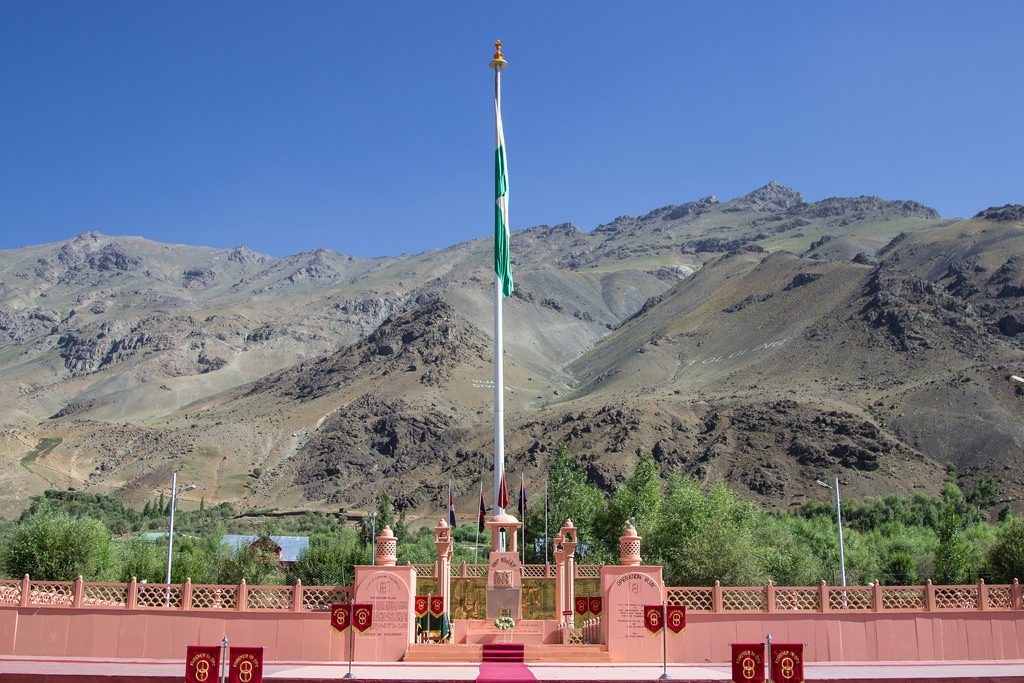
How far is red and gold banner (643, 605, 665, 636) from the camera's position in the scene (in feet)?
74.7

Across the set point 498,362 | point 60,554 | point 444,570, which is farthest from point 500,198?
point 60,554

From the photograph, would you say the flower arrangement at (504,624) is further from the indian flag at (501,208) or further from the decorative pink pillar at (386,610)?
the indian flag at (501,208)

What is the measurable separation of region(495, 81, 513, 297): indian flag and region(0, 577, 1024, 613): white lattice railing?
1091 centimetres

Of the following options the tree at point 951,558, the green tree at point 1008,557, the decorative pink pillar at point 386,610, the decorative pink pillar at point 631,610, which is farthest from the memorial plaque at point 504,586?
the tree at point 951,558

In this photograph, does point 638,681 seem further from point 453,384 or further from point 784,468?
point 453,384

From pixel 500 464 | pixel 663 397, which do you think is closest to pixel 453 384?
pixel 663 397

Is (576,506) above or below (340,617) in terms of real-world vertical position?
above

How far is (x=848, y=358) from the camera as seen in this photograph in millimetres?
116375

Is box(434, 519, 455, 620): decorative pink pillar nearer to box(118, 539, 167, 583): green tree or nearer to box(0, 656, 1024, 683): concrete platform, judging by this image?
box(0, 656, 1024, 683): concrete platform

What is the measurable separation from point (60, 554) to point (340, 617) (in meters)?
18.1

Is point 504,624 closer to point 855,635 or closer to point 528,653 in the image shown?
point 528,653

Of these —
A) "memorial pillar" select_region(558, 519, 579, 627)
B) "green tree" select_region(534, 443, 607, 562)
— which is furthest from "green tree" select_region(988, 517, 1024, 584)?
"memorial pillar" select_region(558, 519, 579, 627)

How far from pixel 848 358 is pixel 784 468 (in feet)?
87.5

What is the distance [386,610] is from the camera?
23844 mm
